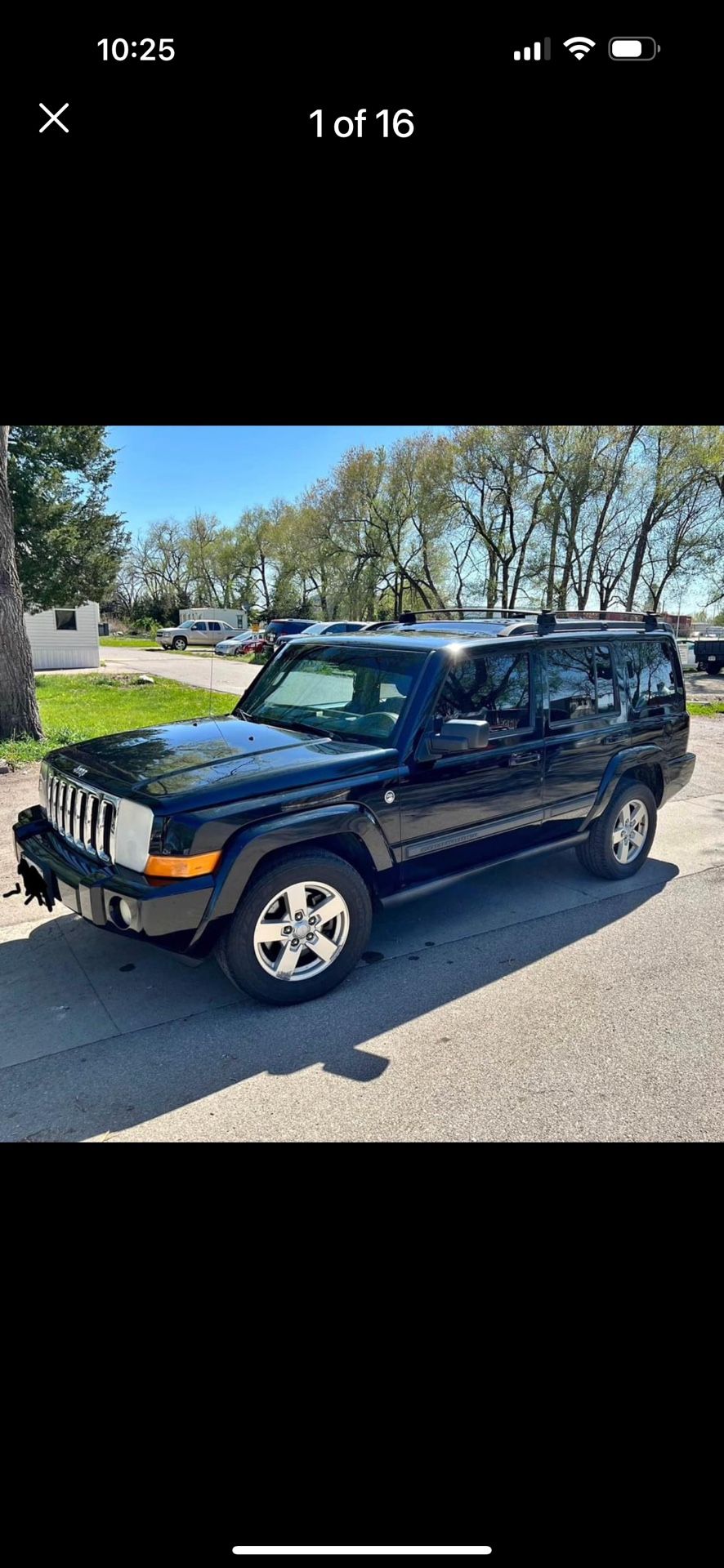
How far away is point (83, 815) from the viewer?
361 cm

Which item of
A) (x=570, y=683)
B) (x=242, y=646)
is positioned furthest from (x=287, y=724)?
(x=242, y=646)

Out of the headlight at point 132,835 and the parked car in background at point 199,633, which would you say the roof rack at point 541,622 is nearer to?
the headlight at point 132,835

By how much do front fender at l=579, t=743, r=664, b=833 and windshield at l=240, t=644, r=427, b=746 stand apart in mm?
1723

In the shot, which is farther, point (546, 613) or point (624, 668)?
point (624, 668)

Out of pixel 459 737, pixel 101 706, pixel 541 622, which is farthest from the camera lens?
pixel 101 706

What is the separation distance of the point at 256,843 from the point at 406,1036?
105cm

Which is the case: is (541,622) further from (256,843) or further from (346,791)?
(256,843)

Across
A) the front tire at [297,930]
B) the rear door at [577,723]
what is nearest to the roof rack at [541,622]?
the rear door at [577,723]

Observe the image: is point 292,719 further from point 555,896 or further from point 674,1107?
point 674,1107

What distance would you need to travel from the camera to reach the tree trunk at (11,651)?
890cm
